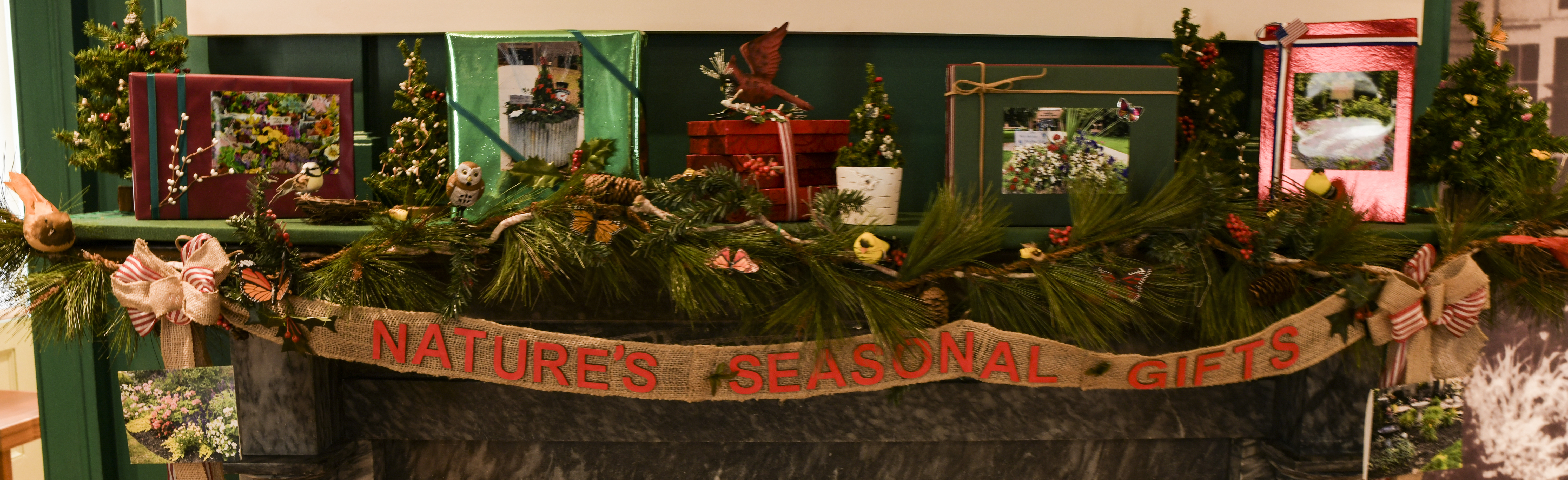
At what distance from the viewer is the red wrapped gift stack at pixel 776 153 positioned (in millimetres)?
944

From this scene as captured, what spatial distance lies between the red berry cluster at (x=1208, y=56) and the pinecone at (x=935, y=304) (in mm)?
513

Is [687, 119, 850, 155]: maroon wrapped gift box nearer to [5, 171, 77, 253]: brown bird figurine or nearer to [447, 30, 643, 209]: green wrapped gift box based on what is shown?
[447, 30, 643, 209]: green wrapped gift box

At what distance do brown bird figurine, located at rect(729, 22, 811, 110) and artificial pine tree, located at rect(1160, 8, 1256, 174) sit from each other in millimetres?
524

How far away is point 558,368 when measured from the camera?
904 millimetres

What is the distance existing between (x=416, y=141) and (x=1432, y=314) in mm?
1303

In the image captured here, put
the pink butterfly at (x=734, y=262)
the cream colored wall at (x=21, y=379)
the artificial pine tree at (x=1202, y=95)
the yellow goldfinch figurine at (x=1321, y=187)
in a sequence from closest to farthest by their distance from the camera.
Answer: the pink butterfly at (x=734, y=262), the yellow goldfinch figurine at (x=1321, y=187), the artificial pine tree at (x=1202, y=95), the cream colored wall at (x=21, y=379)

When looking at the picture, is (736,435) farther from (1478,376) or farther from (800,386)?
(1478,376)

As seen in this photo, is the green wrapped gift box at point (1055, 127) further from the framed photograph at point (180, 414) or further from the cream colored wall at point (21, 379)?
the cream colored wall at point (21, 379)

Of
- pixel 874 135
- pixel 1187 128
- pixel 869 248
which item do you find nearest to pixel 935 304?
pixel 869 248

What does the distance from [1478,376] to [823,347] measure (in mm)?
1265

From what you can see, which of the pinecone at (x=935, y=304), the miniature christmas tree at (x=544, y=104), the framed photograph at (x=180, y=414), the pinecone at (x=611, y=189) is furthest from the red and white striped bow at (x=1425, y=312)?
the framed photograph at (x=180, y=414)

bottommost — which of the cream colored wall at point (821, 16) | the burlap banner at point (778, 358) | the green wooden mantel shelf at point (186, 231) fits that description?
the burlap banner at point (778, 358)

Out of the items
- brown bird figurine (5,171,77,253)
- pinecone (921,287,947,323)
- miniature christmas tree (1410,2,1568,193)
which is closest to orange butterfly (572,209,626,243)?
pinecone (921,287,947,323)

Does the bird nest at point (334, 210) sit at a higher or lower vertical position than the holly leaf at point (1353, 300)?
higher
